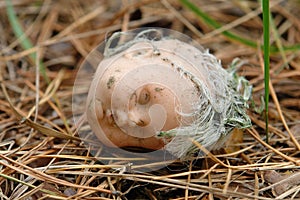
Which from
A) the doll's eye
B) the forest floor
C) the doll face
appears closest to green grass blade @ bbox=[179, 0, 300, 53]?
the forest floor

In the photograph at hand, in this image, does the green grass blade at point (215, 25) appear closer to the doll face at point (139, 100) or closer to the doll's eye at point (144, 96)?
the doll face at point (139, 100)

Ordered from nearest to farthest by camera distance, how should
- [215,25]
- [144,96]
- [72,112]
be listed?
[144,96]
[72,112]
[215,25]

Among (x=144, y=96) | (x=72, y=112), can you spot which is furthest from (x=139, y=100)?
(x=72, y=112)

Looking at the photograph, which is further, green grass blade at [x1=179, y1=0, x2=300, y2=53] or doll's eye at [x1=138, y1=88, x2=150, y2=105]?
green grass blade at [x1=179, y1=0, x2=300, y2=53]

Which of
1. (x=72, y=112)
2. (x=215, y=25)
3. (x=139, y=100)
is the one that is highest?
(x=215, y=25)

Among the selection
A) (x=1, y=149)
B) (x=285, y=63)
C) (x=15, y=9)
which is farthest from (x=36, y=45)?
(x=285, y=63)

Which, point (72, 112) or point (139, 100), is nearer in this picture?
point (139, 100)

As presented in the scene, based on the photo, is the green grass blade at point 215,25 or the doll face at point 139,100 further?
the green grass blade at point 215,25

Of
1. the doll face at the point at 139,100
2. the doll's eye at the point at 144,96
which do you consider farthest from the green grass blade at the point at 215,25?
the doll's eye at the point at 144,96

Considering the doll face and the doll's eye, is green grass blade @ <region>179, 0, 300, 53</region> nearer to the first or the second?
the doll face

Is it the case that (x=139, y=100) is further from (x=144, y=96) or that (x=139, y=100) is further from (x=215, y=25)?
(x=215, y=25)
